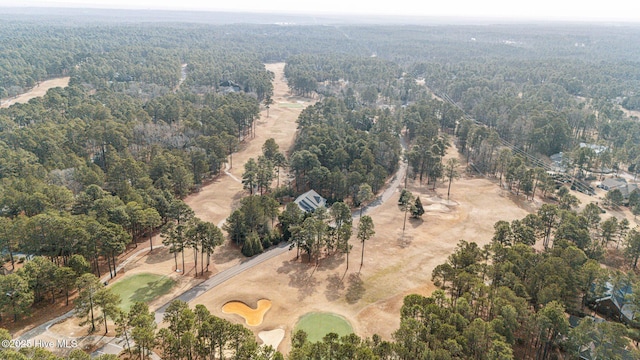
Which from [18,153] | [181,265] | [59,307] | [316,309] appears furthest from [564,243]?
[18,153]

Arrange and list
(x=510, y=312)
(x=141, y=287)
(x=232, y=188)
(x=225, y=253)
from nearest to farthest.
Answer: (x=510, y=312)
(x=141, y=287)
(x=225, y=253)
(x=232, y=188)

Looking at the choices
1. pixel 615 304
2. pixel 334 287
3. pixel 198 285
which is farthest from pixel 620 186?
pixel 198 285

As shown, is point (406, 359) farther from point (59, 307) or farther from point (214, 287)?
point (59, 307)

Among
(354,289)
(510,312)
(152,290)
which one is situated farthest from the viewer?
(354,289)

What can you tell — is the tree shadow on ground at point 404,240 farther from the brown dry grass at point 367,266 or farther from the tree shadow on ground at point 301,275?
the tree shadow on ground at point 301,275

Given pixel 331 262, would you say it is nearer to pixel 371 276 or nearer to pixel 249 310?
pixel 371 276
